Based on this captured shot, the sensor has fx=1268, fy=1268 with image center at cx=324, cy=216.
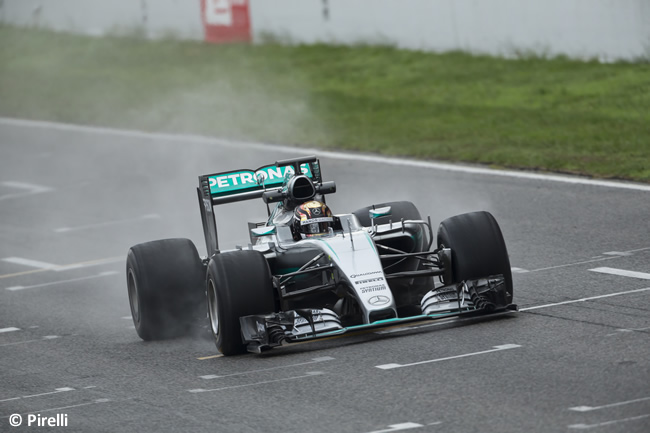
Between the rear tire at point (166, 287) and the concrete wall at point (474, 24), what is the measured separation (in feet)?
42.4

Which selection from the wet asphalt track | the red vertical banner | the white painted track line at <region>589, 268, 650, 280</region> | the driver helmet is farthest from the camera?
the red vertical banner

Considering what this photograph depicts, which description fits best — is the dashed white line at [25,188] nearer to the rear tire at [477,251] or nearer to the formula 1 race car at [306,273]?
the formula 1 race car at [306,273]

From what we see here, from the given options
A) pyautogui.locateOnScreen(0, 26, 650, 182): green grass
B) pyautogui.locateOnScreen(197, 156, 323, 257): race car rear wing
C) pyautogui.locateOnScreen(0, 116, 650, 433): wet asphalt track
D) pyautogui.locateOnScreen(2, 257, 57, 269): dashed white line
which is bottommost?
pyautogui.locateOnScreen(0, 116, 650, 433): wet asphalt track

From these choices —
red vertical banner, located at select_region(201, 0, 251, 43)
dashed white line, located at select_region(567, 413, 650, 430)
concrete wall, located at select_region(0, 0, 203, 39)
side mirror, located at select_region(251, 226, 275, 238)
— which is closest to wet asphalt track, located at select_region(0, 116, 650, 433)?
dashed white line, located at select_region(567, 413, 650, 430)

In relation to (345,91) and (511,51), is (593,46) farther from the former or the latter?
(345,91)

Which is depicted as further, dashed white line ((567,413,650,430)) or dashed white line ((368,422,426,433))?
dashed white line ((368,422,426,433))

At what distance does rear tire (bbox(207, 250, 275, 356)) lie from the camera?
9.46 metres

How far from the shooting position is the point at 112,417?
27.5ft

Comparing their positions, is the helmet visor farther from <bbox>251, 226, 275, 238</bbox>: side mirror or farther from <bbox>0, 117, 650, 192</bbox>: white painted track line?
<bbox>0, 117, 650, 192</bbox>: white painted track line

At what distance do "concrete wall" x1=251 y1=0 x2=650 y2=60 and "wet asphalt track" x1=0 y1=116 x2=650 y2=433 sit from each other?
5845 mm

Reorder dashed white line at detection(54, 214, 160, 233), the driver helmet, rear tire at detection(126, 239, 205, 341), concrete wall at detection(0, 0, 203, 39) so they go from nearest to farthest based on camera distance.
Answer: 1. the driver helmet
2. rear tire at detection(126, 239, 205, 341)
3. dashed white line at detection(54, 214, 160, 233)
4. concrete wall at detection(0, 0, 203, 39)

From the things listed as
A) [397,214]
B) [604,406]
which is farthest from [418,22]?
[604,406]

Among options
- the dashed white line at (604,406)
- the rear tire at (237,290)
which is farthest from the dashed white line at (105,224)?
the dashed white line at (604,406)

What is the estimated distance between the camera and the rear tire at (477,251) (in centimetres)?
999
